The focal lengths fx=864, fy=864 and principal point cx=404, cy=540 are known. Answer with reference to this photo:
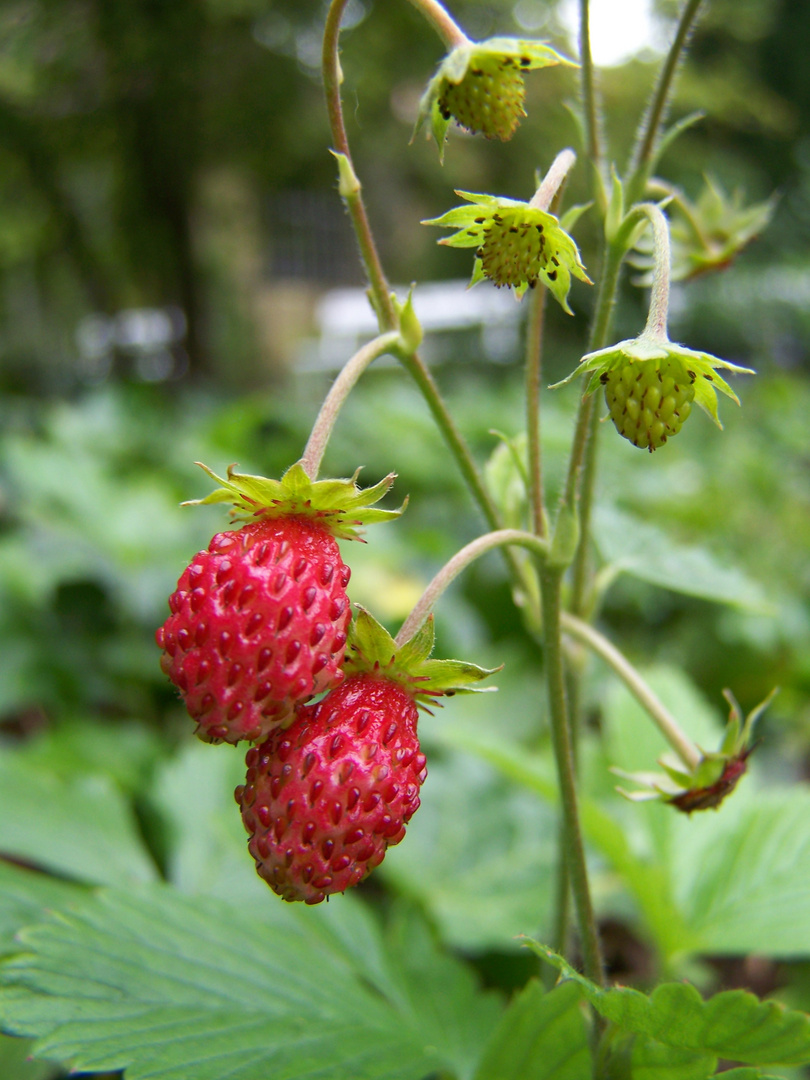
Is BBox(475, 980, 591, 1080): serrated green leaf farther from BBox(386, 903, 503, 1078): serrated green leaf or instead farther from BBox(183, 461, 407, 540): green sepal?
BBox(183, 461, 407, 540): green sepal

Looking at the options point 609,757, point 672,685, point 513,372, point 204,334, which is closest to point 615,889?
point 609,757

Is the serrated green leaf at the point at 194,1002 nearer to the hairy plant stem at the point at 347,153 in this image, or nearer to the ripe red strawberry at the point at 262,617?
the ripe red strawberry at the point at 262,617

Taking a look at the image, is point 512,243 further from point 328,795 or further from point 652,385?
point 328,795

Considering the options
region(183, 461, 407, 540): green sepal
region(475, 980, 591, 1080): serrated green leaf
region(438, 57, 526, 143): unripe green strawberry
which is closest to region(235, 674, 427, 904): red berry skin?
region(183, 461, 407, 540): green sepal

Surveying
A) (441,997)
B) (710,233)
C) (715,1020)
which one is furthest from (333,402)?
(441,997)

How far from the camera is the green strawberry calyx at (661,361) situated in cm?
60

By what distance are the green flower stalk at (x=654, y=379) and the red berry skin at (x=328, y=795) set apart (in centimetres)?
28

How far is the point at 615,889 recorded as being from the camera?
165 cm

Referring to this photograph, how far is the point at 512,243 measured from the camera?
68 cm

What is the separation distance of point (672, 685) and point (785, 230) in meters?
12.1

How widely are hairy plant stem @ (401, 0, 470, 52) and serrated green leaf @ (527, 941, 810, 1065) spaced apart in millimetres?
684

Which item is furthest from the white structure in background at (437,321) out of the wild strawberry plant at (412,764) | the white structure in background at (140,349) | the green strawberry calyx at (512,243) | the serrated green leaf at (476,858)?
the green strawberry calyx at (512,243)

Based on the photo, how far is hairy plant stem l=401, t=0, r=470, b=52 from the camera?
0.67 metres

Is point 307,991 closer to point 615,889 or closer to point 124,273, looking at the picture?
point 615,889
